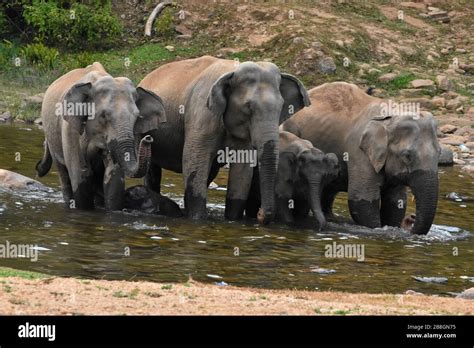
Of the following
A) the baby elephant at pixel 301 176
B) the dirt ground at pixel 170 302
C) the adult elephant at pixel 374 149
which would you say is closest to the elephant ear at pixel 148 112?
the baby elephant at pixel 301 176

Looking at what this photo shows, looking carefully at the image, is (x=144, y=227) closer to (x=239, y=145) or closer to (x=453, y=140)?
(x=239, y=145)

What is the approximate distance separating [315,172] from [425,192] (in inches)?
60.4

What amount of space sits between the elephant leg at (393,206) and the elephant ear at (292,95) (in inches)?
69.5

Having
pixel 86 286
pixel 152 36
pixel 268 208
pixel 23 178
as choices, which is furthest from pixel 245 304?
pixel 152 36

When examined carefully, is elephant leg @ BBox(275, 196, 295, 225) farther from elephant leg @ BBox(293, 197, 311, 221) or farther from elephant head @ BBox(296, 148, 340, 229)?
elephant head @ BBox(296, 148, 340, 229)

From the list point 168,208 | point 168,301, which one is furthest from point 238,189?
point 168,301

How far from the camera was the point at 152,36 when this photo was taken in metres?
35.2

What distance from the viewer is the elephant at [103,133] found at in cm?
1725

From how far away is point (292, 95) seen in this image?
60.5ft

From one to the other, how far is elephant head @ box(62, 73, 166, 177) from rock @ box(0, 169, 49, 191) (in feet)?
8.34

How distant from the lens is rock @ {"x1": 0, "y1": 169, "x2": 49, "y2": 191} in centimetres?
1970

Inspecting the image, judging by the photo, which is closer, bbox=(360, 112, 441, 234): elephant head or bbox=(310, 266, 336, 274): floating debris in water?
bbox=(310, 266, 336, 274): floating debris in water

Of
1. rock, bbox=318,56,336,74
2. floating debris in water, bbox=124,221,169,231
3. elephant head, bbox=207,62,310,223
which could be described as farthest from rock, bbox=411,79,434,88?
floating debris in water, bbox=124,221,169,231
